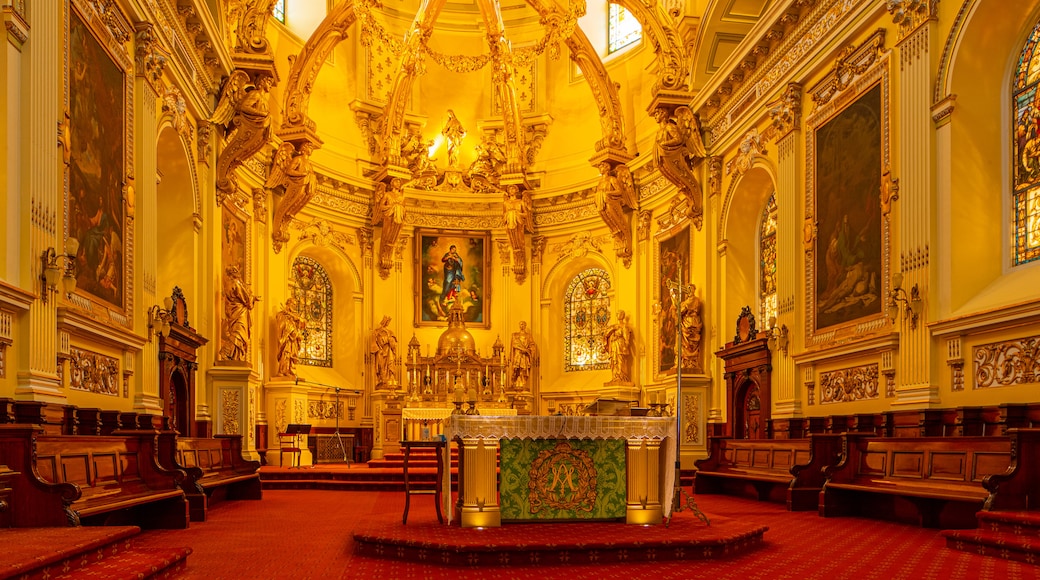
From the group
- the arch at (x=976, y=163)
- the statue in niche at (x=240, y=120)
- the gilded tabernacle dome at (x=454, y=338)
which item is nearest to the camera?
the arch at (x=976, y=163)

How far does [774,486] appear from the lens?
1422 cm

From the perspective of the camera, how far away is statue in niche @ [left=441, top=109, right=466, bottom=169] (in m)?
26.1

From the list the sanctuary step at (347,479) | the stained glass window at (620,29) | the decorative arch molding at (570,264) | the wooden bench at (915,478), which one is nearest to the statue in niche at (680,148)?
the stained glass window at (620,29)

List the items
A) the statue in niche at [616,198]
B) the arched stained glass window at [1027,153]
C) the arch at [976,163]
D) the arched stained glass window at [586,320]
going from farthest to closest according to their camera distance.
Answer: the arched stained glass window at [586,320], the statue in niche at [616,198], the arch at [976,163], the arched stained glass window at [1027,153]

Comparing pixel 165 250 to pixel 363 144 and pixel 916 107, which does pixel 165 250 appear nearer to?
pixel 363 144

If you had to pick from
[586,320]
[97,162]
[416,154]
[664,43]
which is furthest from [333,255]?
[97,162]

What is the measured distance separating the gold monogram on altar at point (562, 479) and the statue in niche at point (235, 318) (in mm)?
10731

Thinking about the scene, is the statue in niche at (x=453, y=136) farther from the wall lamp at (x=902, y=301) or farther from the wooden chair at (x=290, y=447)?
the wall lamp at (x=902, y=301)

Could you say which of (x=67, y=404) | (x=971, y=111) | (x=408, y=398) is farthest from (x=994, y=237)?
(x=408, y=398)

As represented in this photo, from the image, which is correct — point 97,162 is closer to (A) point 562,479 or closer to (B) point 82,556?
(B) point 82,556

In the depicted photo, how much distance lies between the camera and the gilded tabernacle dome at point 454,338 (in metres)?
25.0

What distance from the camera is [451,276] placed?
86.4ft

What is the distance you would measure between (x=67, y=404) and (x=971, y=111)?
10.4 metres

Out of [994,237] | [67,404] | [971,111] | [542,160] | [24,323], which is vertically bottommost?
[67,404]
